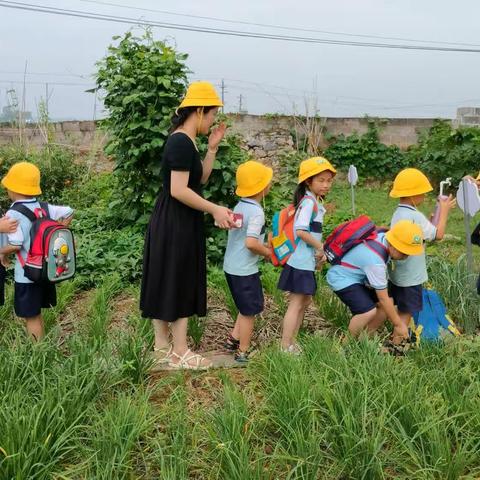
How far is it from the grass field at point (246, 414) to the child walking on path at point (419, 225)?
498 millimetres

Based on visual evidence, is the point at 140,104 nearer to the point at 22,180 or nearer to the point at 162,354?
the point at 22,180

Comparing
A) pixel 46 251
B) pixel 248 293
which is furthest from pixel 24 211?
pixel 248 293

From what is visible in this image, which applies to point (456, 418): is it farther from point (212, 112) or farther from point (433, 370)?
point (212, 112)

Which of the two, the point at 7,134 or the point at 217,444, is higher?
the point at 7,134

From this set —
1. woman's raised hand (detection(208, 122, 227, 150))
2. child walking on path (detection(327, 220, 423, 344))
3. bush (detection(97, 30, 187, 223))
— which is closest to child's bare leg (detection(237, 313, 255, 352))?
child walking on path (detection(327, 220, 423, 344))

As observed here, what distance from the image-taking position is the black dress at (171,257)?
3117 millimetres

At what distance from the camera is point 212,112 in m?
3.14

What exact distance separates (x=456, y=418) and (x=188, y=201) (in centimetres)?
165

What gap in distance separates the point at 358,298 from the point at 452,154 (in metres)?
8.04

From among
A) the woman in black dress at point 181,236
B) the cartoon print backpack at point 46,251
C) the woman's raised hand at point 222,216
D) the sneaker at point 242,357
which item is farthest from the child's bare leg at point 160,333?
the woman's raised hand at point 222,216

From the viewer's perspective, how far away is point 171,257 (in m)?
3.12

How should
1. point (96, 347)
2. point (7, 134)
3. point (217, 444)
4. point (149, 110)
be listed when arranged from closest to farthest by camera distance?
point (217, 444) → point (96, 347) → point (149, 110) → point (7, 134)

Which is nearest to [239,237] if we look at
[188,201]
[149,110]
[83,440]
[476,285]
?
[188,201]

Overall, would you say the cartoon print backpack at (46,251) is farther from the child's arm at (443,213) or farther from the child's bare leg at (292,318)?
the child's arm at (443,213)
